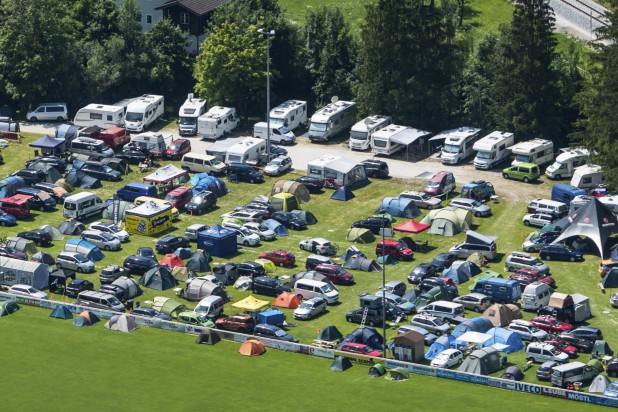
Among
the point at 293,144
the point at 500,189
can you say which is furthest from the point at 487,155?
the point at 293,144

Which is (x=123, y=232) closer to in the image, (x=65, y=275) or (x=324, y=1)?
(x=65, y=275)

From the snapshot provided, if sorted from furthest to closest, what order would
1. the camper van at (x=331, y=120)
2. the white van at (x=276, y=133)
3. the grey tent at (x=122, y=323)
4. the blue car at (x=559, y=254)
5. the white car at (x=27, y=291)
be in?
the camper van at (x=331, y=120)
the white van at (x=276, y=133)
the blue car at (x=559, y=254)
the white car at (x=27, y=291)
the grey tent at (x=122, y=323)

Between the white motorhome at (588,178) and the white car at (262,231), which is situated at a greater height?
the white motorhome at (588,178)

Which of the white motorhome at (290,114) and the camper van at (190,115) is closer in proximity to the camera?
the white motorhome at (290,114)

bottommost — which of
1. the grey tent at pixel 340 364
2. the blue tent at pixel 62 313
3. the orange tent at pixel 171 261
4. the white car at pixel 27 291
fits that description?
the blue tent at pixel 62 313

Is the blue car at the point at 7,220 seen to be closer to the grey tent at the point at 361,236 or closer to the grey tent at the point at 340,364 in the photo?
the grey tent at the point at 361,236

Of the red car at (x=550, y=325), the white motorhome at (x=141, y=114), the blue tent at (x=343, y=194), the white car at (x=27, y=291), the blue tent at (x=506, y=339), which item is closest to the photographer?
the blue tent at (x=506, y=339)

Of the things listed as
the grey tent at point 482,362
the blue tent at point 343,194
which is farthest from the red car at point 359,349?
the blue tent at point 343,194
